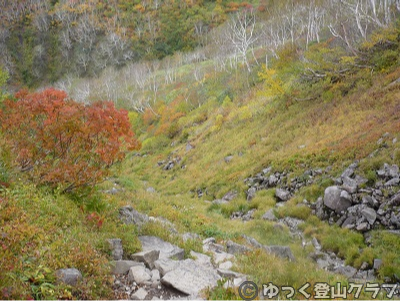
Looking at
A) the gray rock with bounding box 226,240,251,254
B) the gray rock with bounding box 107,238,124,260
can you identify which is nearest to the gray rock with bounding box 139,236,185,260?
the gray rock with bounding box 107,238,124,260

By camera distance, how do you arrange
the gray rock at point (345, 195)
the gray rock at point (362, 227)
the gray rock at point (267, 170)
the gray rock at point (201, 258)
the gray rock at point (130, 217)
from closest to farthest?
the gray rock at point (201, 258), the gray rock at point (130, 217), the gray rock at point (362, 227), the gray rock at point (345, 195), the gray rock at point (267, 170)

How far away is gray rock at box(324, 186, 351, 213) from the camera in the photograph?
9.66 metres

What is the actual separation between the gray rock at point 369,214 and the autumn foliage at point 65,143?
731 centimetres

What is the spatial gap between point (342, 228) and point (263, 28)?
165 ft

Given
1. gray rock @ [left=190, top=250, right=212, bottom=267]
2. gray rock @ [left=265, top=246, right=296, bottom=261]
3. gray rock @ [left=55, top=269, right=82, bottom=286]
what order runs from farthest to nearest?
gray rock @ [left=265, top=246, right=296, bottom=261] < gray rock @ [left=190, top=250, right=212, bottom=267] < gray rock @ [left=55, top=269, right=82, bottom=286]

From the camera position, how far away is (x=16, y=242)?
4.20 metres

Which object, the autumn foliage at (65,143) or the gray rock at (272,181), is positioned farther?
the gray rock at (272,181)

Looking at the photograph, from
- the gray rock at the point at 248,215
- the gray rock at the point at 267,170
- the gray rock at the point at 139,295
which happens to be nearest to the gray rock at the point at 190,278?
the gray rock at the point at 139,295

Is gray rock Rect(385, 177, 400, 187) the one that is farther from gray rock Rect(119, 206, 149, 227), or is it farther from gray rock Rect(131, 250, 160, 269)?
gray rock Rect(131, 250, 160, 269)

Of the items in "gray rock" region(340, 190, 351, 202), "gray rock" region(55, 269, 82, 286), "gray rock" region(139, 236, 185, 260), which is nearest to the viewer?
"gray rock" region(55, 269, 82, 286)

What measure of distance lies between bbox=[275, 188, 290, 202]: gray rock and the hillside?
0.06m

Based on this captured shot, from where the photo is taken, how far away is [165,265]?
5012mm

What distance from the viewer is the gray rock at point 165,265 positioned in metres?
4.88

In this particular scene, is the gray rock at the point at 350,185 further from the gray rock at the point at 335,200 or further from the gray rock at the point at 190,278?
the gray rock at the point at 190,278
